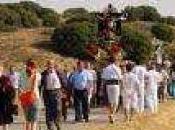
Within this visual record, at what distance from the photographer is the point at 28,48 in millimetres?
51125

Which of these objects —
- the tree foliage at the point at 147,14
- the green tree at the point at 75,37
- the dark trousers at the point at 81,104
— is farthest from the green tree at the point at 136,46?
the tree foliage at the point at 147,14

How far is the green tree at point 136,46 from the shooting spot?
4150 cm

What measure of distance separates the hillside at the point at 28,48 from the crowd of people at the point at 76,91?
1922cm

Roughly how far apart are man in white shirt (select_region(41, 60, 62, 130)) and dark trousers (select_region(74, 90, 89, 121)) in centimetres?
248

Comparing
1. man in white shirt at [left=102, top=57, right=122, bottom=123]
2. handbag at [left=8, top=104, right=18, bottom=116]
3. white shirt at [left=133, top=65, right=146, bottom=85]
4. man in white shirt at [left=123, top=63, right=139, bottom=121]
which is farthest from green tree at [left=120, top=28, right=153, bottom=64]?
handbag at [left=8, top=104, right=18, bottom=116]

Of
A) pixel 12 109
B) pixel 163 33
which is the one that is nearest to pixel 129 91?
pixel 12 109

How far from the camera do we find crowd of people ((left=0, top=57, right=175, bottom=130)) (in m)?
17.9

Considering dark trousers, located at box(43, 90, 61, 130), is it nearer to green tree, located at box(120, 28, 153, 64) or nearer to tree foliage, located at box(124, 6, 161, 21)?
green tree, located at box(120, 28, 153, 64)

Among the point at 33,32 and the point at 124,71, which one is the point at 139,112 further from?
the point at 33,32

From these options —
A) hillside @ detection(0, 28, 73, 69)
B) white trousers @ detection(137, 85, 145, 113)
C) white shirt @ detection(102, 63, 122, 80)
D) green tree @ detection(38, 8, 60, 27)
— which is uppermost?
white shirt @ detection(102, 63, 122, 80)

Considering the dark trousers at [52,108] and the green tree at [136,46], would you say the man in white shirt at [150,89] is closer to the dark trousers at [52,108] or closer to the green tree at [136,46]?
the dark trousers at [52,108]

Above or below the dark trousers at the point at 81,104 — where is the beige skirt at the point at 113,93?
above

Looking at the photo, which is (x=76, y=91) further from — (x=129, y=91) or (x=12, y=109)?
(x=12, y=109)

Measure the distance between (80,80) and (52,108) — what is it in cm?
269
